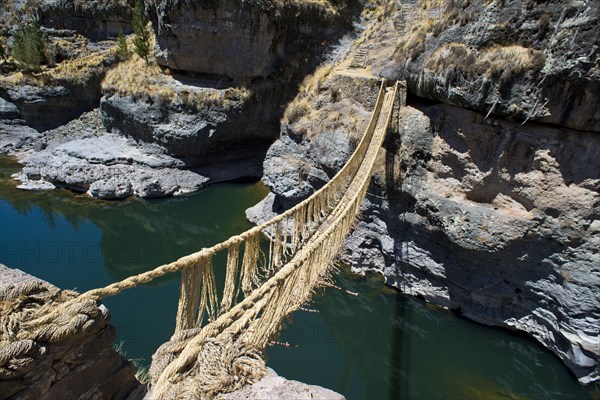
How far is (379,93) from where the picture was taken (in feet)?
33.3

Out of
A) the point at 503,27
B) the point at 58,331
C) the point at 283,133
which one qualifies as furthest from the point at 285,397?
the point at 283,133

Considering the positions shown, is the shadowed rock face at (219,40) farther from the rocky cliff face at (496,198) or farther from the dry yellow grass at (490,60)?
the dry yellow grass at (490,60)

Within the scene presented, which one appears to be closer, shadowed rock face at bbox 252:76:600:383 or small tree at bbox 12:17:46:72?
shadowed rock face at bbox 252:76:600:383

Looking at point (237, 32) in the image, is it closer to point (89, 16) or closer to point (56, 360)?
point (89, 16)

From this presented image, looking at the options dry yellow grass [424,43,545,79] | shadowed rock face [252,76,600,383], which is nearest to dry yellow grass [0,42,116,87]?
shadowed rock face [252,76,600,383]

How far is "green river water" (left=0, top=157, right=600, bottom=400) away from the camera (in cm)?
Answer: 789

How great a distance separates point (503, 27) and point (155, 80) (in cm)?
1370

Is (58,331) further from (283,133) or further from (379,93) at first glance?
(283,133)

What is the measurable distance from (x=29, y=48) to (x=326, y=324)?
19.5m

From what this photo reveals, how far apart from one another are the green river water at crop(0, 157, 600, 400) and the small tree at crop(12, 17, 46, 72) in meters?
8.19

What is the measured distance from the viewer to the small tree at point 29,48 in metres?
18.0

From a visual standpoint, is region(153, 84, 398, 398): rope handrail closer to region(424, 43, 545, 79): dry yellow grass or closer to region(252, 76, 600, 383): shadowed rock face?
region(252, 76, 600, 383): shadowed rock face

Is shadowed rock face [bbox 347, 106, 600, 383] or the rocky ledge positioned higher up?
Answer: shadowed rock face [bbox 347, 106, 600, 383]

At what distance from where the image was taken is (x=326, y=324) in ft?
31.5
